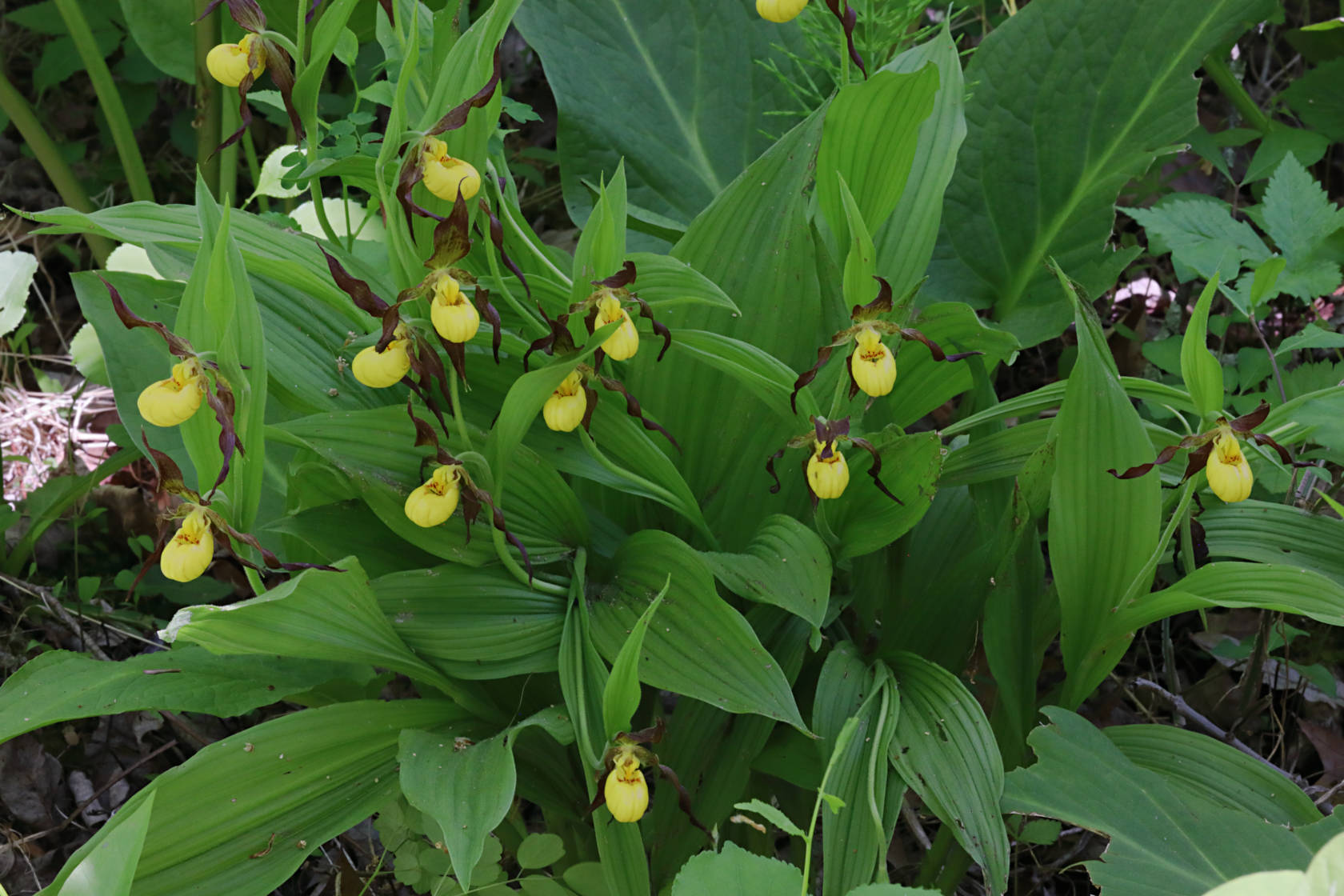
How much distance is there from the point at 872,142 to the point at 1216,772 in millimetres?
756

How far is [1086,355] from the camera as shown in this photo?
0.94 m

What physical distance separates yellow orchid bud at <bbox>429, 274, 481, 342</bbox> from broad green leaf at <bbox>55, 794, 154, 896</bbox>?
412 millimetres

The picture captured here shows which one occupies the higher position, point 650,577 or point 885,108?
point 885,108

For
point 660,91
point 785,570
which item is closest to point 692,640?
point 785,570

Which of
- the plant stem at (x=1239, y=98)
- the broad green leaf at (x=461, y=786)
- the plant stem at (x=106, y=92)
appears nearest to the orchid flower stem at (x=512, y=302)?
the broad green leaf at (x=461, y=786)

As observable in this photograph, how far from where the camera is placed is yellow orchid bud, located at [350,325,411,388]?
84 cm

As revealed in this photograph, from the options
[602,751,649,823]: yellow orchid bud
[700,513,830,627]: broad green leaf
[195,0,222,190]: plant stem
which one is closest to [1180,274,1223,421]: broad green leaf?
[700,513,830,627]: broad green leaf

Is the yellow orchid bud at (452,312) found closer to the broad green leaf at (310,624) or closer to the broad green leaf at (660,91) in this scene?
the broad green leaf at (310,624)

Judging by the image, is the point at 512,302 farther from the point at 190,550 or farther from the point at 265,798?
the point at 265,798

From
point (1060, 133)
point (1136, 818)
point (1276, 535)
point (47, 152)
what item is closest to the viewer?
point (1136, 818)

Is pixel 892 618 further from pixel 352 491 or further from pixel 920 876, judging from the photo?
pixel 352 491

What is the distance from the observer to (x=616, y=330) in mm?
870

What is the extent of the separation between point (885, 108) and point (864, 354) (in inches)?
13.9

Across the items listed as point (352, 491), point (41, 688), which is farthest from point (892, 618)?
point (41, 688)
